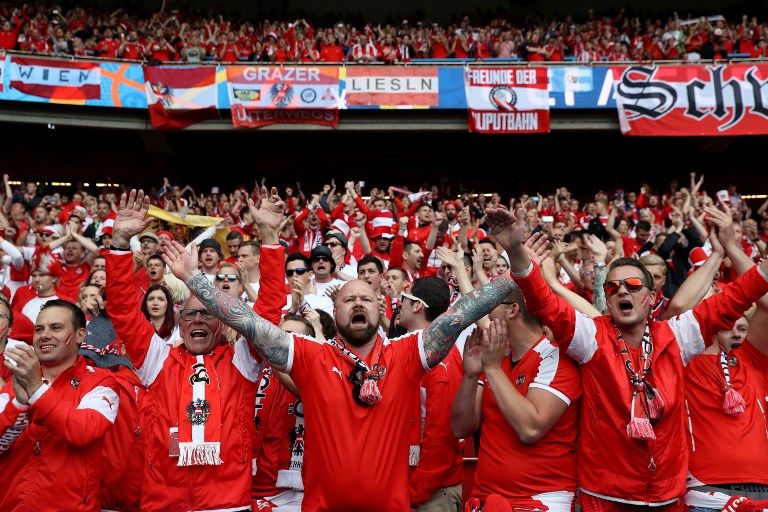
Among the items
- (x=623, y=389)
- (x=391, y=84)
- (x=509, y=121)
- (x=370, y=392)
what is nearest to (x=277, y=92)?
(x=391, y=84)

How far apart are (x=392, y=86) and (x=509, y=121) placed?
2769 millimetres

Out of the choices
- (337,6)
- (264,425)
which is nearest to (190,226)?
(264,425)

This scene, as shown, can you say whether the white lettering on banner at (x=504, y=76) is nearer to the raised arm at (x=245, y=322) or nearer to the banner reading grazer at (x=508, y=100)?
the banner reading grazer at (x=508, y=100)

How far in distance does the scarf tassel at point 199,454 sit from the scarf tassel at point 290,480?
58 centimetres

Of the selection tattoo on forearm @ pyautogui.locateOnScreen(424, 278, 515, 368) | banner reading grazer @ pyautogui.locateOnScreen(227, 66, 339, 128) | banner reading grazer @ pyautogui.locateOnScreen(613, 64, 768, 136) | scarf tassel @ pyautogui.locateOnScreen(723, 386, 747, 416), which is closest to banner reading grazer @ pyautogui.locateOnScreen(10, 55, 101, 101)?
banner reading grazer @ pyautogui.locateOnScreen(227, 66, 339, 128)

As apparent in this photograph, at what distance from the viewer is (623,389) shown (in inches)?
124

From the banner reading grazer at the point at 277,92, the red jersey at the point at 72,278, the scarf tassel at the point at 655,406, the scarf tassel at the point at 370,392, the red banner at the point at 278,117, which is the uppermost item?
the banner reading grazer at the point at 277,92

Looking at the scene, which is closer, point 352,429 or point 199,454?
point 352,429

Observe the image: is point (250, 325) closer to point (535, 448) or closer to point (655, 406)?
point (535, 448)

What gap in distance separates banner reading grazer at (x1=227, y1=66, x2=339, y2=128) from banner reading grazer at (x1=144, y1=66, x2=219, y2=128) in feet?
1.57

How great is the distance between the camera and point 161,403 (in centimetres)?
335

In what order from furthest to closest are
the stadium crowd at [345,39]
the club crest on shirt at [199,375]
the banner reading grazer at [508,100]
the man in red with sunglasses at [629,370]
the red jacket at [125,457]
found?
the stadium crowd at [345,39]
the banner reading grazer at [508,100]
the red jacket at [125,457]
the club crest on shirt at [199,375]
the man in red with sunglasses at [629,370]

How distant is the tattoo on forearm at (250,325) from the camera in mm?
3123

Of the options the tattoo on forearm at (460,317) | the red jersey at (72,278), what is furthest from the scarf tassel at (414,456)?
the red jersey at (72,278)
